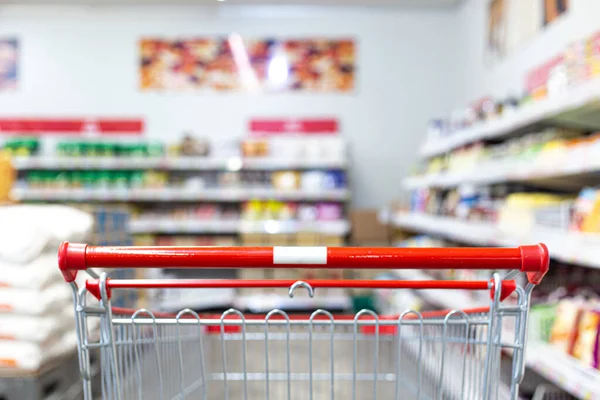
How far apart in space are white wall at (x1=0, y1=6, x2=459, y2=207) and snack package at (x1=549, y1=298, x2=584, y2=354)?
4.45 metres

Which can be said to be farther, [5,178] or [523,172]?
[5,178]

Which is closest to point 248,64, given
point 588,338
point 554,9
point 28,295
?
point 554,9

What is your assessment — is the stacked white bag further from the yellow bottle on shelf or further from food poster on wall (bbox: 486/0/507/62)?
food poster on wall (bbox: 486/0/507/62)

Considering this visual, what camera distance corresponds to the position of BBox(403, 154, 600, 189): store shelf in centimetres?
215

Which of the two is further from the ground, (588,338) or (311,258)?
(311,258)

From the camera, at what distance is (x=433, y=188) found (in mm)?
4922

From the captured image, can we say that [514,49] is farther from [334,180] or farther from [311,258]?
[311,258]

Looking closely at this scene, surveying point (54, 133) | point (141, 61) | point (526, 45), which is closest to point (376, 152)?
point (526, 45)

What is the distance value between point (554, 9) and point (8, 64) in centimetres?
590

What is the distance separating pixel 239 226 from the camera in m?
5.84

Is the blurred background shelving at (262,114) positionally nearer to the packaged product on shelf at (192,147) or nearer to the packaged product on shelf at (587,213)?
the packaged product on shelf at (192,147)

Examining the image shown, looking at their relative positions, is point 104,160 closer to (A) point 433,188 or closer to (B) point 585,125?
(A) point 433,188

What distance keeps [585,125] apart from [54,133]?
18.8 feet

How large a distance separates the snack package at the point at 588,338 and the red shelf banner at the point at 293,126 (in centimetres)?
464
